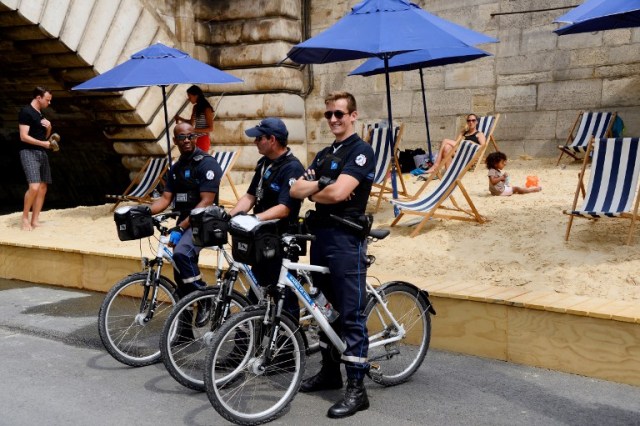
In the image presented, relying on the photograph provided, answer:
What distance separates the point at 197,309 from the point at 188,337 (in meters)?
0.18

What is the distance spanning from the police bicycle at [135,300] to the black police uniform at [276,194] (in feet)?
2.55

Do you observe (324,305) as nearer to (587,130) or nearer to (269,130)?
(269,130)

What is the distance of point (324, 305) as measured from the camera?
4.84 m

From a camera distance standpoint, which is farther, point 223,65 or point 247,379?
point 223,65

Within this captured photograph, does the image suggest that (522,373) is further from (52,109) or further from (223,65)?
(52,109)

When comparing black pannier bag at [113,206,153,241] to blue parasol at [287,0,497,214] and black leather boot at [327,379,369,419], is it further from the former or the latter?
blue parasol at [287,0,497,214]

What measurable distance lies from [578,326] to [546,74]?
8111mm

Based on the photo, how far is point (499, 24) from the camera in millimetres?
13008

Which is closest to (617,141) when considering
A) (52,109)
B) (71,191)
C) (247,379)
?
(247,379)

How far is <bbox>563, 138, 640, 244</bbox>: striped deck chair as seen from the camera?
7.16 metres

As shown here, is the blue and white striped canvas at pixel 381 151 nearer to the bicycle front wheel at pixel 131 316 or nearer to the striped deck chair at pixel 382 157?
the striped deck chair at pixel 382 157

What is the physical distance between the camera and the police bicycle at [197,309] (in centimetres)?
502

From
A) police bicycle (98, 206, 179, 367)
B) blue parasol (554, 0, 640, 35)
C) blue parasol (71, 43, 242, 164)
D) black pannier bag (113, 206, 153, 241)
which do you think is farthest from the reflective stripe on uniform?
blue parasol (71, 43, 242, 164)

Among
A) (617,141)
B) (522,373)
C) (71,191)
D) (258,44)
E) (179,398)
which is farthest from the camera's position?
(71,191)
